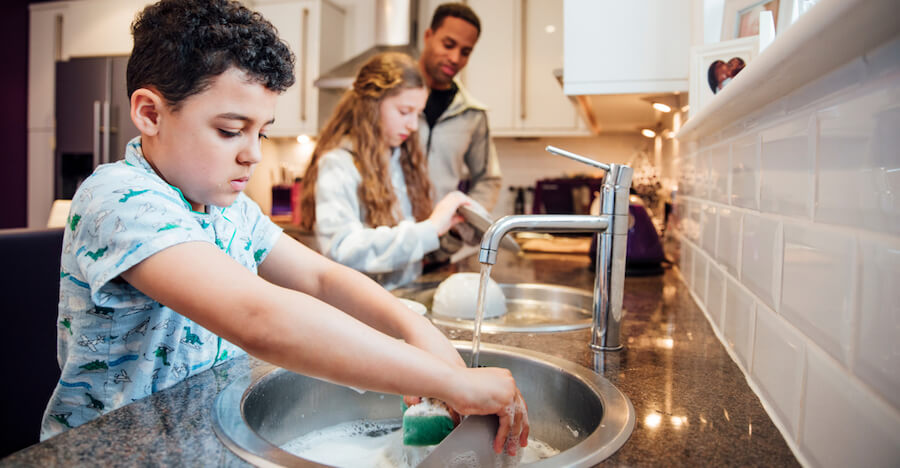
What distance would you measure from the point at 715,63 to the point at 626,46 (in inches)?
11.9

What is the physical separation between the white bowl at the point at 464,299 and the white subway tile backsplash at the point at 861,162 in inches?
29.1

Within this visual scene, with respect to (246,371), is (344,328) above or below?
above

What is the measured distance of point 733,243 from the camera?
88 centimetres

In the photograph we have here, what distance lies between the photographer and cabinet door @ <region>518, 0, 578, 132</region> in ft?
11.2

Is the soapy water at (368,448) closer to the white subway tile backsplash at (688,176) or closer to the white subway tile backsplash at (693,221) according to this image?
the white subway tile backsplash at (693,221)

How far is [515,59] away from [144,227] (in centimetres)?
317

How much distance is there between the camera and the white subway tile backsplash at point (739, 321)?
729 mm

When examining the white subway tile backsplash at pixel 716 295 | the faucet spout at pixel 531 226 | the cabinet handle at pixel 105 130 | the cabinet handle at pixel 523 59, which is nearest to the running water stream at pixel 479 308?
the faucet spout at pixel 531 226

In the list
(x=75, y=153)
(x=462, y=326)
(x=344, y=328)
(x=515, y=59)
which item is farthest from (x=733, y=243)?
(x=75, y=153)

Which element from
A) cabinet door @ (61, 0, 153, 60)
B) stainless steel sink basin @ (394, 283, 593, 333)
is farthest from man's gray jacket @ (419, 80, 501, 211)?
cabinet door @ (61, 0, 153, 60)

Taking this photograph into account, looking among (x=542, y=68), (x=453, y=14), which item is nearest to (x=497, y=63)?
(x=542, y=68)

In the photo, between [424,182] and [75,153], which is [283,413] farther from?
[75,153]

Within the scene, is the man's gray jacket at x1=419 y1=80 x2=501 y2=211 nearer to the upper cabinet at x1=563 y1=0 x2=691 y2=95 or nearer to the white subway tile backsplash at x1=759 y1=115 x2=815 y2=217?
the upper cabinet at x1=563 y1=0 x2=691 y2=95

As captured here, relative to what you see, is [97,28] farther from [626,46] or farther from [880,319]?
[880,319]
